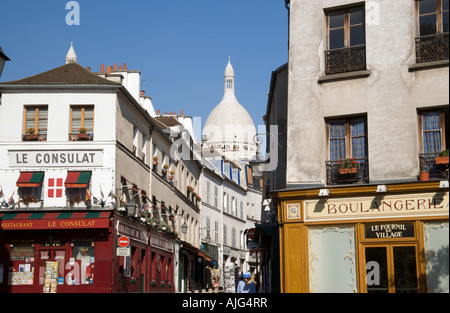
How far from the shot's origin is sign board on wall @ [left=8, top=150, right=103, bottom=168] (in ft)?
96.7

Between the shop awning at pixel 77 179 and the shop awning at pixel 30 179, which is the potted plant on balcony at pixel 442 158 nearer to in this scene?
the shop awning at pixel 77 179

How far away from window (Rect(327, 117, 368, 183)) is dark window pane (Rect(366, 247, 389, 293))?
6.45ft

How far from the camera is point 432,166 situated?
18.0 m

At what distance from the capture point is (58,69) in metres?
32.1

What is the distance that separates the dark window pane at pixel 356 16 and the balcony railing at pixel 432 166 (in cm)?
411

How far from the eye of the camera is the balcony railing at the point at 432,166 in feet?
58.5

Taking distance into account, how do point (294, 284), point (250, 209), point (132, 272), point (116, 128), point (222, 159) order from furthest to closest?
point (250, 209) < point (222, 159) < point (132, 272) < point (116, 128) < point (294, 284)

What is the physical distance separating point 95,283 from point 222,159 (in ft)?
129

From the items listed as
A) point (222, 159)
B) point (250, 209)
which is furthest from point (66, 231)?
point (250, 209)

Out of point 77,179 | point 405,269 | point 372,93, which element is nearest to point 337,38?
point 372,93

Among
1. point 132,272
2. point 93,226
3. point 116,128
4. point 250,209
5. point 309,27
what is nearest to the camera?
point 309,27

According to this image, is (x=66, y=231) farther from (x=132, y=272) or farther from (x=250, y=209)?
(x=250, y=209)

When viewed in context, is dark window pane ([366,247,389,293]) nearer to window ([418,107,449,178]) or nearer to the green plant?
the green plant

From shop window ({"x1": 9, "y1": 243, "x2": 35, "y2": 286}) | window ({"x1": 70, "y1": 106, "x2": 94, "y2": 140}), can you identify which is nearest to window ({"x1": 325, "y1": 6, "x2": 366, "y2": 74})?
window ({"x1": 70, "y1": 106, "x2": 94, "y2": 140})
